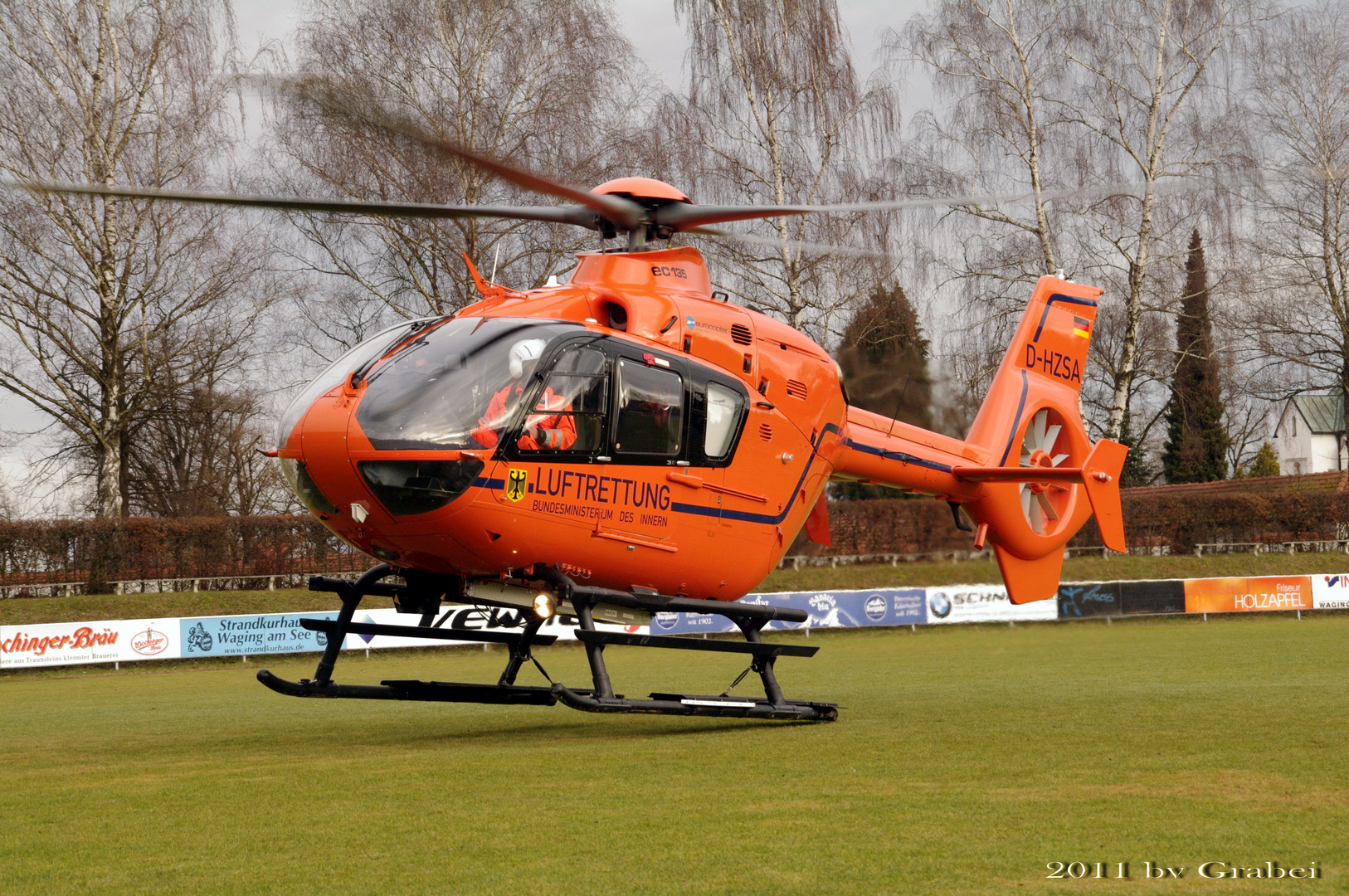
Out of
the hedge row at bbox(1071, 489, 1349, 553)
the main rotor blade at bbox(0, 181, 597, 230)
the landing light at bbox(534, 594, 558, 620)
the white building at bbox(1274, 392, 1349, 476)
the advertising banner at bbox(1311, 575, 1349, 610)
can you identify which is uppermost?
the white building at bbox(1274, 392, 1349, 476)

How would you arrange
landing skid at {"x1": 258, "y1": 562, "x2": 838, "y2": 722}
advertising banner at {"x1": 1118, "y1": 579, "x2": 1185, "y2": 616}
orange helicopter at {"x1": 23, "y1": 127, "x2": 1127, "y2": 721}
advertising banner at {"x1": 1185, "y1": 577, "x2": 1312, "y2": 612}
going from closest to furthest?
orange helicopter at {"x1": 23, "y1": 127, "x2": 1127, "y2": 721} → landing skid at {"x1": 258, "y1": 562, "x2": 838, "y2": 722} → advertising banner at {"x1": 1118, "y1": 579, "x2": 1185, "y2": 616} → advertising banner at {"x1": 1185, "y1": 577, "x2": 1312, "y2": 612}

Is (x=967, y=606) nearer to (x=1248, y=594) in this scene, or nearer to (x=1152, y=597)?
(x=1152, y=597)

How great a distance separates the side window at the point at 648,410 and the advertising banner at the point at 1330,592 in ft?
94.4

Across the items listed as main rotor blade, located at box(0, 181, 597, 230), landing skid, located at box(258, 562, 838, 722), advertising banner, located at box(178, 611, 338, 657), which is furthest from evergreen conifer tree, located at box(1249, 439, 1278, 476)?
main rotor blade, located at box(0, 181, 597, 230)

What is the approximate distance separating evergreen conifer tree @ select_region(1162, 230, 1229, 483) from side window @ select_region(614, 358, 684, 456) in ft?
82.9

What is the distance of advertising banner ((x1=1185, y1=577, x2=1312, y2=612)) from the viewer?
3238 cm

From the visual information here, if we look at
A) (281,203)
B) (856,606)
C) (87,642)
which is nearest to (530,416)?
(281,203)

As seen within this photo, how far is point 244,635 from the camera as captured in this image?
1014 inches

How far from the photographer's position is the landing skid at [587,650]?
34.0 feet

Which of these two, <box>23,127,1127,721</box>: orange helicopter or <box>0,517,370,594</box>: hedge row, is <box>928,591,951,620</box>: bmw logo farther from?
<box>23,127,1127,721</box>: orange helicopter

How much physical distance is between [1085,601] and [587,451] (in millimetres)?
24156

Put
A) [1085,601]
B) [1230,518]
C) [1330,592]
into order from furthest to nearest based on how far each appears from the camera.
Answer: [1230,518]
[1330,592]
[1085,601]

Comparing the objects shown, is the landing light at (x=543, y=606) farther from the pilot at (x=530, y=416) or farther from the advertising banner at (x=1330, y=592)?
the advertising banner at (x=1330, y=592)

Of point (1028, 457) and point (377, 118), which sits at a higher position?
point (377, 118)
